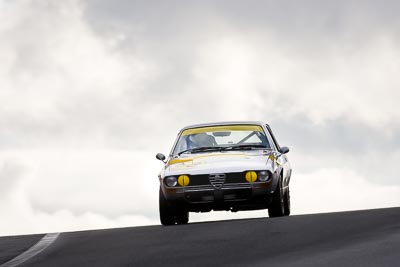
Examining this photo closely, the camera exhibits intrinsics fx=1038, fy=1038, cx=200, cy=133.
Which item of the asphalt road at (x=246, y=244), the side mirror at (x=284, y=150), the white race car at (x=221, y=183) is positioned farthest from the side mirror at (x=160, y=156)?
the asphalt road at (x=246, y=244)

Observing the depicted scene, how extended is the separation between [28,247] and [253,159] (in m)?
4.88

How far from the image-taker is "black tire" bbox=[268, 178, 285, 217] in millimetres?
16641

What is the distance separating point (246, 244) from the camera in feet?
37.2

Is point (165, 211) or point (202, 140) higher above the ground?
point (202, 140)

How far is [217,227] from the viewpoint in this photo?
14125 millimetres

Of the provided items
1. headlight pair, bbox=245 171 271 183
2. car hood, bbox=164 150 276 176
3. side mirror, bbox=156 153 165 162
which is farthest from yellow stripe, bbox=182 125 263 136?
headlight pair, bbox=245 171 271 183

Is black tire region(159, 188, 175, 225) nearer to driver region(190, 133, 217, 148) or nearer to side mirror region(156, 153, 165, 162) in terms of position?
side mirror region(156, 153, 165, 162)

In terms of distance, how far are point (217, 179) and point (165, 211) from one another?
1024 millimetres

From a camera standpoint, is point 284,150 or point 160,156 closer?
point 160,156

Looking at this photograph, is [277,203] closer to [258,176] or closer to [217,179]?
[258,176]

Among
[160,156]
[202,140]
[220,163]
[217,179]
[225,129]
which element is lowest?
[217,179]

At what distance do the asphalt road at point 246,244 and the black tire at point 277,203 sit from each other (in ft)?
4.03

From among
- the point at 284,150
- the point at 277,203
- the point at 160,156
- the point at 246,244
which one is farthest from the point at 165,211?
the point at 246,244

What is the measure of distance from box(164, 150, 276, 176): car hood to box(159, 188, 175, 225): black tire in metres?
0.44
